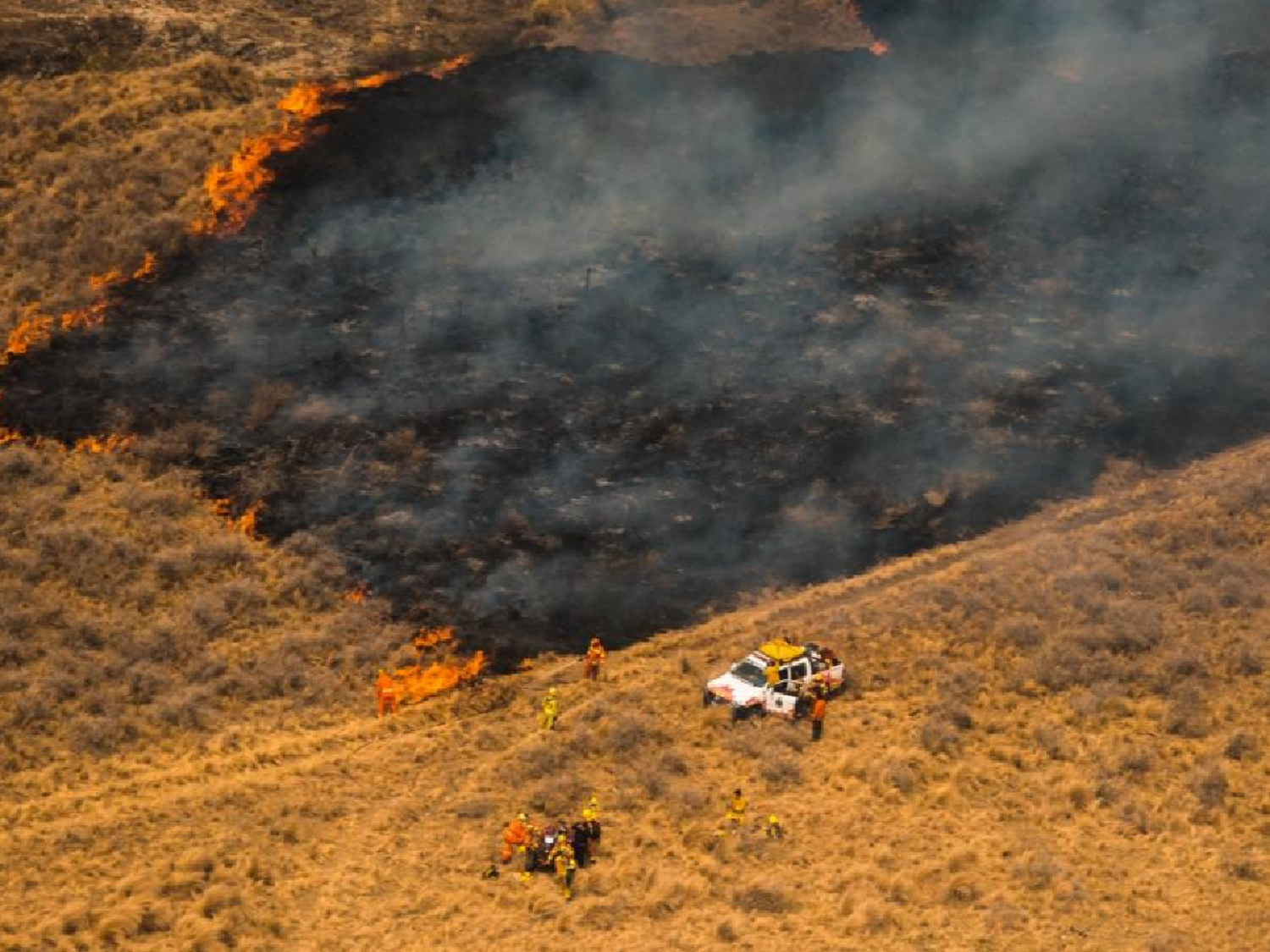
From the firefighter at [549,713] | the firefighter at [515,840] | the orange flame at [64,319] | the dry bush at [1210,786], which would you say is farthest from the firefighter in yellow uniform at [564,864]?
the orange flame at [64,319]

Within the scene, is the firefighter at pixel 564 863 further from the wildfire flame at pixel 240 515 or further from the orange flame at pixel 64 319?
the orange flame at pixel 64 319

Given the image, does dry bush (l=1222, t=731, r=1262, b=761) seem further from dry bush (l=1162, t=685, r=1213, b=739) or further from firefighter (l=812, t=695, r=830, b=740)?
firefighter (l=812, t=695, r=830, b=740)

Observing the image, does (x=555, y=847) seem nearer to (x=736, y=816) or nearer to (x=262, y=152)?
(x=736, y=816)

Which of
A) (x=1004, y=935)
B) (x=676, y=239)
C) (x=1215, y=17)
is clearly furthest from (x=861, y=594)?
(x=1215, y=17)

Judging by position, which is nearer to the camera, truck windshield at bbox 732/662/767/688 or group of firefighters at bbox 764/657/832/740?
group of firefighters at bbox 764/657/832/740

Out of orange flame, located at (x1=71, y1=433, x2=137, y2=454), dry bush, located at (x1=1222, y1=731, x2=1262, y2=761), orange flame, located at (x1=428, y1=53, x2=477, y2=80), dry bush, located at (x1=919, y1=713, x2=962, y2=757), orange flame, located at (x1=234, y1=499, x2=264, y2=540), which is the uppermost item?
orange flame, located at (x1=428, y1=53, x2=477, y2=80)

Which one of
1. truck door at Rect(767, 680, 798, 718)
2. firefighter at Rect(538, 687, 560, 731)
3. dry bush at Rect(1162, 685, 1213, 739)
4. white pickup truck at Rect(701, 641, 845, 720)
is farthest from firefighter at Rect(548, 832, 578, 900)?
dry bush at Rect(1162, 685, 1213, 739)
